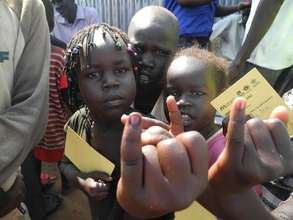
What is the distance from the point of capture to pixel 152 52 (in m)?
1.75

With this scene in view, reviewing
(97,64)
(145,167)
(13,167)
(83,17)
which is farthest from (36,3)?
(83,17)

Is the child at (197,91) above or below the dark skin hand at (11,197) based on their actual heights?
above

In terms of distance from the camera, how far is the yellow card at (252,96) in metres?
1.16

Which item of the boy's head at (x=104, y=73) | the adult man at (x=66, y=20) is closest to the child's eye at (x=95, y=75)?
the boy's head at (x=104, y=73)

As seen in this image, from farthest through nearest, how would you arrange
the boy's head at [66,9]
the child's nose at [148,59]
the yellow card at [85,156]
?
1. the boy's head at [66,9]
2. the child's nose at [148,59]
3. the yellow card at [85,156]

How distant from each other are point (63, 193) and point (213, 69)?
2.21 metres

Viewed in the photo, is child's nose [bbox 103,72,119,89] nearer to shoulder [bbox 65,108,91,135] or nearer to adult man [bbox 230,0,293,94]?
shoulder [bbox 65,108,91,135]

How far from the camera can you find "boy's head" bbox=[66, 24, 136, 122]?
141 cm

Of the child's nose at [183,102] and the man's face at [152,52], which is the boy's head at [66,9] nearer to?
the man's face at [152,52]

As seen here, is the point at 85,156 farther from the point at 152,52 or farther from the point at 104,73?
the point at 152,52

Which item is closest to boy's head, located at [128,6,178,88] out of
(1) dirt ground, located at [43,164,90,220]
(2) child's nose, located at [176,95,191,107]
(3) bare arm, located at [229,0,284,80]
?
(2) child's nose, located at [176,95,191,107]

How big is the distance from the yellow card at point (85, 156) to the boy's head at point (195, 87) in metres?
0.32

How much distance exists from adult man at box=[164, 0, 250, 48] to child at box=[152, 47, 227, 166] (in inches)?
51.8

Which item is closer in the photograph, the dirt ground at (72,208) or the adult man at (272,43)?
the adult man at (272,43)
